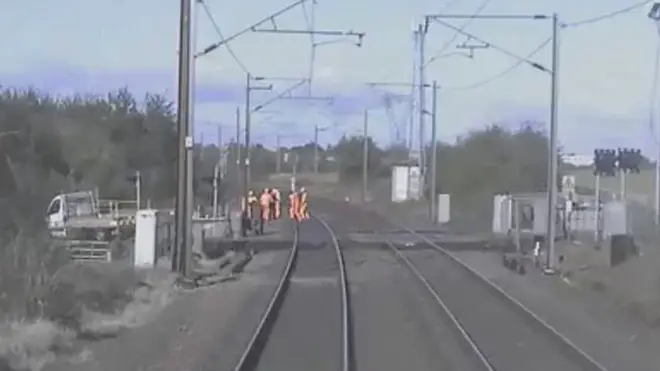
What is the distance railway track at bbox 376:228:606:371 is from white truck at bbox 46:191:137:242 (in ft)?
51.9

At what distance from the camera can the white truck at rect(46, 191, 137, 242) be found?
52594 mm

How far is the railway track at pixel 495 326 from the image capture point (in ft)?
65.7

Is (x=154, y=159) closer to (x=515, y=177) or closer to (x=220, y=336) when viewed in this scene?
(x=515, y=177)

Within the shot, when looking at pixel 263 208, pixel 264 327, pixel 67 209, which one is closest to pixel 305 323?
pixel 264 327

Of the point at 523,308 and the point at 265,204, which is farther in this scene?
the point at 265,204

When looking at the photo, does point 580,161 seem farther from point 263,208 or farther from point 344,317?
point 344,317

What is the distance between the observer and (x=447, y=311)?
27.3m

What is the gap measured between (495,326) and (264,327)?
418 cm

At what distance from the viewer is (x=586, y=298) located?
1231 inches

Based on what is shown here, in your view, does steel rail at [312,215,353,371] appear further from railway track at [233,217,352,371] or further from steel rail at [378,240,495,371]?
steel rail at [378,240,495,371]

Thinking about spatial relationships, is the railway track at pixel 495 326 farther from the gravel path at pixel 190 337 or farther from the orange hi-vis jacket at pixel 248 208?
the orange hi-vis jacket at pixel 248 208

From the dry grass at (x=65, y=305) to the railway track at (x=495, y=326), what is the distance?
593cm

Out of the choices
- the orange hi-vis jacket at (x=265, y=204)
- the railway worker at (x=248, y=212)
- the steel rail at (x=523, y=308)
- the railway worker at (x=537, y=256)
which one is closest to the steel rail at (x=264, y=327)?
the steel rail at (x=523, y=308)

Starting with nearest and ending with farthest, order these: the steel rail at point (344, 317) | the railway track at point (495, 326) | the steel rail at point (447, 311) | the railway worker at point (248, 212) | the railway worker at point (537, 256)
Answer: the steel rail at point (344, 317), the steel rail at point (447, 311), the railway track at point (495, 326), the railway worker at point (537, 256), the railway worker at point (248, 212)
